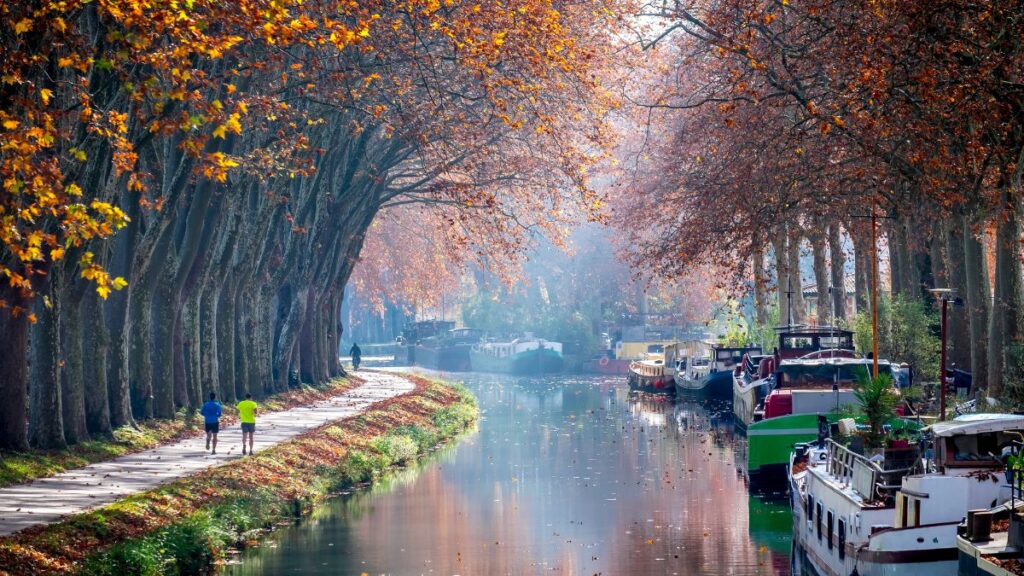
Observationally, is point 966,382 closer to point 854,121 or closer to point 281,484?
point 854,121

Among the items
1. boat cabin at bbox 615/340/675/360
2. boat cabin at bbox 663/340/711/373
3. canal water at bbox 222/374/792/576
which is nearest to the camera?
canal water at bbox 222/374/792/576

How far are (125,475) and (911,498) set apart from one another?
15.0m

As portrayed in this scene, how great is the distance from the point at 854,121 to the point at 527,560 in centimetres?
1254

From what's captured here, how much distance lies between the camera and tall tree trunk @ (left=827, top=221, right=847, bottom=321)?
5216 centimetres

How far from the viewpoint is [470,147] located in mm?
41250

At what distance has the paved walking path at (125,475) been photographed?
22094mm

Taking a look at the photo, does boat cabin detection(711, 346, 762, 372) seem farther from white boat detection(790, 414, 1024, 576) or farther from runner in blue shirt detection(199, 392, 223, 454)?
white boat detection(790, 414, 1024, 576)

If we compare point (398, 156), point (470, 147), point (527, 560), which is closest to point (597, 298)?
point (398, 156)

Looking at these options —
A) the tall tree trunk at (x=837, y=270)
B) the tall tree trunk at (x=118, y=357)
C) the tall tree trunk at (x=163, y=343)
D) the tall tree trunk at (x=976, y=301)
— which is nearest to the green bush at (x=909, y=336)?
the tall tree trunk at (x=837, y=270)

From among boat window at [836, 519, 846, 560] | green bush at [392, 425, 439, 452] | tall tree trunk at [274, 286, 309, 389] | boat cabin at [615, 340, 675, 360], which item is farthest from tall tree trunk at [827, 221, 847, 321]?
boat cabin at [615, 340, 675, 360]

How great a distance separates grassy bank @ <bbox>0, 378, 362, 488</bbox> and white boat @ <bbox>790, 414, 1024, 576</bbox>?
Answer: 13.7m

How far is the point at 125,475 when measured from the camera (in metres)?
27.2

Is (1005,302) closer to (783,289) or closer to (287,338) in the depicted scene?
(287,338)

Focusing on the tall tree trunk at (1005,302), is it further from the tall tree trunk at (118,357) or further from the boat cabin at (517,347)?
the boat cabin at (517,347)
